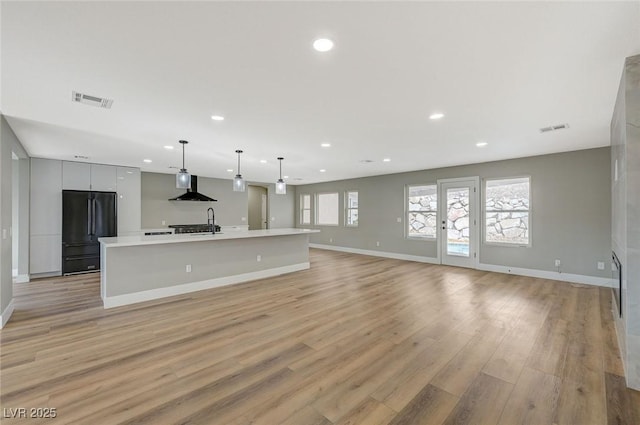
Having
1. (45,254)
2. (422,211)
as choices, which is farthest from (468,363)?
(45,254)

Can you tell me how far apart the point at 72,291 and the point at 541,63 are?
6.93 m

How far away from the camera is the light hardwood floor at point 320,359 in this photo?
1839 mm

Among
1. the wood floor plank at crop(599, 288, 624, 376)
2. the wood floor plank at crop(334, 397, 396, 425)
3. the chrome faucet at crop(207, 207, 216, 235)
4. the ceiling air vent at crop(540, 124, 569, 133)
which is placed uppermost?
the ceiling air vent at crop(540, 124, 569, 133)

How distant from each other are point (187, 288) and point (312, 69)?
399 centimetres

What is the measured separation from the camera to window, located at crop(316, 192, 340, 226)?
9.94 m

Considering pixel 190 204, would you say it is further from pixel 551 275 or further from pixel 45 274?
pixel 551 275

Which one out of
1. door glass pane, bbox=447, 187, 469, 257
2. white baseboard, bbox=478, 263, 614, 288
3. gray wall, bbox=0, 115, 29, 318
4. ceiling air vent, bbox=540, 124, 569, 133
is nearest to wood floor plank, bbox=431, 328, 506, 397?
ceiling air vent, bbox=540, 124, 569, 133

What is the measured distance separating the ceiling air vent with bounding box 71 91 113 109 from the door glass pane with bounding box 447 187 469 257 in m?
A: 6.83

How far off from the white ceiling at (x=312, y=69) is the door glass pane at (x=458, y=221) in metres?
2.49

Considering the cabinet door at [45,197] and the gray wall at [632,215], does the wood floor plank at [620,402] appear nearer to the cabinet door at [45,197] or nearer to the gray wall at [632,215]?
the gray wall at [632,215]

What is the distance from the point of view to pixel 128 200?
6.66 metres

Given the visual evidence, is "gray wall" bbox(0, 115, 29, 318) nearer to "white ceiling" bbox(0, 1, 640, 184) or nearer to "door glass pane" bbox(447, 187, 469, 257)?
"white ceiling" bbox(0, 1, 640, 184)

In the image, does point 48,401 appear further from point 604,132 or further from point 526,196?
point 526,196

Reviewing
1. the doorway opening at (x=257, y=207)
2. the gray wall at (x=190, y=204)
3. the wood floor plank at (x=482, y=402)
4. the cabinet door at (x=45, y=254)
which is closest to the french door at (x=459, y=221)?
the wood floor plank at (x=482, y=402)
